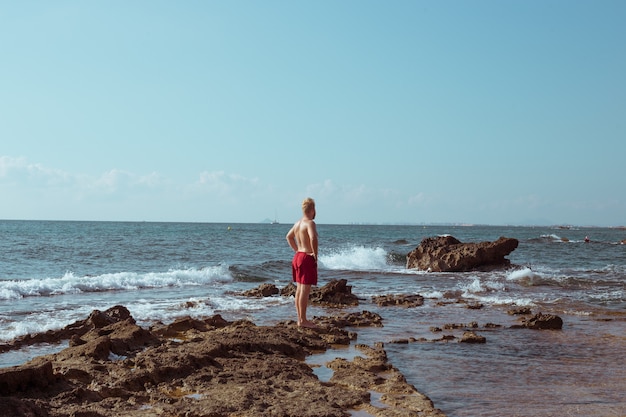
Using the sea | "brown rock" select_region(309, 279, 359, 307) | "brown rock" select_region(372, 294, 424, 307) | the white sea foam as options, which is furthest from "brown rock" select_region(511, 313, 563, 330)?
the white sea foam

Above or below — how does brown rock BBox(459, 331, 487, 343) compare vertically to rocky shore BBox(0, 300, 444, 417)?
below

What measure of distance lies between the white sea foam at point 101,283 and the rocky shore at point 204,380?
757 cm

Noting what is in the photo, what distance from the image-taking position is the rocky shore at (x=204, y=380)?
446cm

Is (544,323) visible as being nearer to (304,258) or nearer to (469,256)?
(304,258)

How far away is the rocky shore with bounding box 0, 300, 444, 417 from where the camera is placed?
4.46m

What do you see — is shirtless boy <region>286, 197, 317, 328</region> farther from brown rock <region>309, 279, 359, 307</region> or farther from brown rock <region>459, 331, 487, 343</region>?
brown rock <region>309, 279, 359, 307</region>

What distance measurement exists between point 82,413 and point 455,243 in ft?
69.9

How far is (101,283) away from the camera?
1636cm

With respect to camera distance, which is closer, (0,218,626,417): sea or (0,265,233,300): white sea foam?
(0,218,626,417): sea

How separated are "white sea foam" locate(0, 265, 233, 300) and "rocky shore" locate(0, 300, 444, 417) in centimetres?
757

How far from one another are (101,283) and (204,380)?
12157mm

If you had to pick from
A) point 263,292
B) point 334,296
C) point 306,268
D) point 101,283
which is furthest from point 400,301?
point 101,283

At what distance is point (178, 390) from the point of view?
16.7 ft

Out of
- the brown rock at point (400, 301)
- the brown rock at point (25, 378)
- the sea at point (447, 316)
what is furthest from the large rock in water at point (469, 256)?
the brown rock at point (25, 378)
